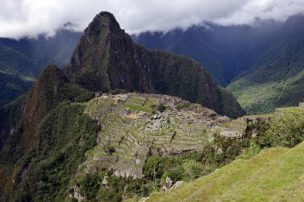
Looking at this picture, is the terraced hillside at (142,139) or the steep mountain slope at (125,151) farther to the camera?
the terraced hillside at (142,139)

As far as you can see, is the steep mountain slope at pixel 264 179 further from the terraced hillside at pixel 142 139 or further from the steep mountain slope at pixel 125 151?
the terraced hillside at pixel 142 139

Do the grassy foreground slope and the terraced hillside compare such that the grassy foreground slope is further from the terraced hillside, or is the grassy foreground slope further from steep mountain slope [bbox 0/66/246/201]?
the terraced hillside

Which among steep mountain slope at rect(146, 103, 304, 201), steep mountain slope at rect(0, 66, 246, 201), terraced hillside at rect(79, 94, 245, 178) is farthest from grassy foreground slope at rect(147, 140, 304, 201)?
terraced hillside at rect(79, 94, 245, 178)

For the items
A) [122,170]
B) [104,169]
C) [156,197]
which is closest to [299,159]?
[156,197]

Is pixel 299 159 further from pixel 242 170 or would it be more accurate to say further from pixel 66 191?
pixel 66 191

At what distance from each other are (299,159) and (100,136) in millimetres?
123814

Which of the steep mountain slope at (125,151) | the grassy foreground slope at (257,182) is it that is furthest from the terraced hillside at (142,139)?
the grassy foreground slope at (257,182)

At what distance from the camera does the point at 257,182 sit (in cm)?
4175

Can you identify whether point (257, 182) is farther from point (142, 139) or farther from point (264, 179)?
point (142, 139)

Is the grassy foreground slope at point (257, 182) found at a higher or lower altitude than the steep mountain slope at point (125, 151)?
higher

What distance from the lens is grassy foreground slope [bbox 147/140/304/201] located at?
38.6m

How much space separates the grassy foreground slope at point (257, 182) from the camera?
127ft

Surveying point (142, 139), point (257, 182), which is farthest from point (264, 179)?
point (142, 139)

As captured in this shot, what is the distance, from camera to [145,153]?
127 m
